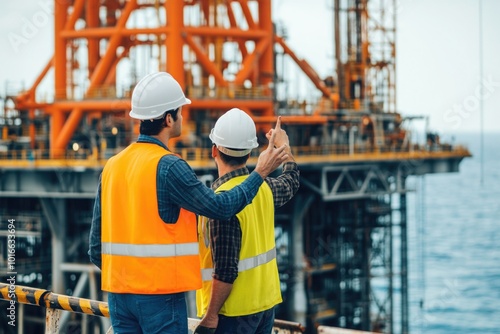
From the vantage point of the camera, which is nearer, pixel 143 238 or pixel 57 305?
pixel 143 238

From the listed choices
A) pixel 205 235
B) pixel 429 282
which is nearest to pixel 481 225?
pixel 429 282

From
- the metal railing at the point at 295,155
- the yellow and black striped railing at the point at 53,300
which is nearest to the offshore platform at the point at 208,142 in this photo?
the metal railing at the point at 295,155

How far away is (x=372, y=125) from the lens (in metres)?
41.4

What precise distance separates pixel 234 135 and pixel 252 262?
0.86 m

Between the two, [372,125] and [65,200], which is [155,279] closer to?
[65,200]

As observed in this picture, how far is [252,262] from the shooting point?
674 centimetres

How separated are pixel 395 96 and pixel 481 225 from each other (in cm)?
6000

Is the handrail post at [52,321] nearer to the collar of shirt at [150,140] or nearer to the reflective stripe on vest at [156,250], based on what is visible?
the reflective stripe on vest at [156,250]

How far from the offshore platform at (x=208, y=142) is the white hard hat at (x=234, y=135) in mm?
24610

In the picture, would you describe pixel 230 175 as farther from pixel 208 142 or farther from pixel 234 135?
pixel 208 142

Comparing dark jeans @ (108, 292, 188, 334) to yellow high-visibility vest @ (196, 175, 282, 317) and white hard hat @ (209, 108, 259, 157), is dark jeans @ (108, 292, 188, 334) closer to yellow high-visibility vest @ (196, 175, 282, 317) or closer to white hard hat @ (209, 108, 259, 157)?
yellow high-visibility vest @ (196, 175, 282, 317)

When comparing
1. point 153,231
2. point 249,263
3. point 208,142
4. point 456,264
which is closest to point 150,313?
point 153,231

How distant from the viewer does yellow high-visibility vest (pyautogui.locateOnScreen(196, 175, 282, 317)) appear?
264 inches

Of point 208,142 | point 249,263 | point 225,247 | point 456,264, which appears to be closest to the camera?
point 225,247
